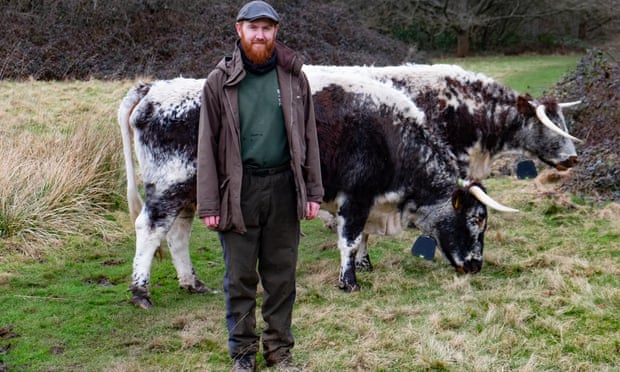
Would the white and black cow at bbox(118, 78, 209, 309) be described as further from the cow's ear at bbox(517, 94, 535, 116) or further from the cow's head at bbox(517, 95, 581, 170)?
the cow's head at bbox(517, 95, 581, 170)

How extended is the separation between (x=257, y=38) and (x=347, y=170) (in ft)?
8.11

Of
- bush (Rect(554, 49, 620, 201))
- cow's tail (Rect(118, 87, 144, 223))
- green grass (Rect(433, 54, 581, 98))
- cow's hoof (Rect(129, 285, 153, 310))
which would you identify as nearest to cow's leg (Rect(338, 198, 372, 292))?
cow's hoof (Rect(129, 285, 153, 310))

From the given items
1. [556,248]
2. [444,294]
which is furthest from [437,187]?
[556,248]

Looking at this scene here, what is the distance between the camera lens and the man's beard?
4.27 metres

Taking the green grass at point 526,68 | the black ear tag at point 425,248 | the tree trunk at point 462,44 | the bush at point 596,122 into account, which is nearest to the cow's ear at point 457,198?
the black ear tag at point 425,248

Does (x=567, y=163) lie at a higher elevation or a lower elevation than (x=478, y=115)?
lower

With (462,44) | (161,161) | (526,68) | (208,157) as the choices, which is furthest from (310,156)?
(462,44)

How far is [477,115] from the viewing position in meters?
8.27

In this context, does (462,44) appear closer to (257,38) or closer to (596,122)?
(596,122)

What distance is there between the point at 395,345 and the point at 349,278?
4.74 ft

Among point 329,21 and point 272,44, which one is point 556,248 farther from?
point 329,21

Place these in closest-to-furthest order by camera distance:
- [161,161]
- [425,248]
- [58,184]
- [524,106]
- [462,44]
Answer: [161,161], [425,248], [58,184], [524,106], [462,44]

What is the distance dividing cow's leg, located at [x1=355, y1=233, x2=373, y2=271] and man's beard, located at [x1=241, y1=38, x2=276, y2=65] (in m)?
3.24

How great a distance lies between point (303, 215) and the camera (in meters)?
4.47
